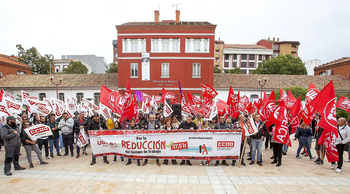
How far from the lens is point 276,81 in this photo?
1104 inches

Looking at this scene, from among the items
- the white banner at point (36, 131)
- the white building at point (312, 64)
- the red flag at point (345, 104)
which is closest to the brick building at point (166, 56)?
the red flag at point (345, 104)

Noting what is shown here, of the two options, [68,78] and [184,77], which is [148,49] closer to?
[184,77]

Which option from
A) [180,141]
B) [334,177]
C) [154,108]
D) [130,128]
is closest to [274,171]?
[334,177]

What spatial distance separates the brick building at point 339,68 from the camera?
96.9 feet

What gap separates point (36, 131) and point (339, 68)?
40.8m

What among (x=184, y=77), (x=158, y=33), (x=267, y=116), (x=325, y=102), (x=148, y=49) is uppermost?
(x=158, y=33)

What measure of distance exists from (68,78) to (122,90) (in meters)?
10.6

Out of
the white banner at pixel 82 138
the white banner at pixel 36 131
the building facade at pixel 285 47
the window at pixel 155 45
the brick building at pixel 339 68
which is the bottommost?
the white banner at pixel 82 138

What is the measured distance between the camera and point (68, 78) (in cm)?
2922

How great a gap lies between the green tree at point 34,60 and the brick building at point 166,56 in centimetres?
2324

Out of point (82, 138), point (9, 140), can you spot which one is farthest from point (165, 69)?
point (9, 140)

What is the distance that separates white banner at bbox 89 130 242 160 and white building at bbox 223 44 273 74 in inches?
2485

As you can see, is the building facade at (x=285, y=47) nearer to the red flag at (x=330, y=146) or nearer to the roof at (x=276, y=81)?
the roof at (x=276, y=81)

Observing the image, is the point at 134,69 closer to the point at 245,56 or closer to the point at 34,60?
the point at 34,60
